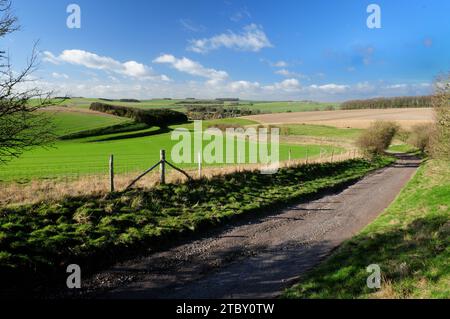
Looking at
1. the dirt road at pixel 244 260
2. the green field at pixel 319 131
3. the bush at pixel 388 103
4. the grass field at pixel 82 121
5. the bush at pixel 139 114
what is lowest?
the dirt road at pixel 244 260

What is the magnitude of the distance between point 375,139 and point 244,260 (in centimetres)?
4540

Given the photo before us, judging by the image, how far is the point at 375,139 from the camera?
160 feet

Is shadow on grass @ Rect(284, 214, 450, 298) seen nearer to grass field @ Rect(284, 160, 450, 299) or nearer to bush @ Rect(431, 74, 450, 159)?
grass field @ Rect(284, 160, 450, 299)

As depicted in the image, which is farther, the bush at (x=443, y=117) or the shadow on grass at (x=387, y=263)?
the bush at (x=443, y=117)

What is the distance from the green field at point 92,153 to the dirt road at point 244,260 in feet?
17.6

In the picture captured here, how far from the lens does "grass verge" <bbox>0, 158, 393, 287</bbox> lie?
347 inches

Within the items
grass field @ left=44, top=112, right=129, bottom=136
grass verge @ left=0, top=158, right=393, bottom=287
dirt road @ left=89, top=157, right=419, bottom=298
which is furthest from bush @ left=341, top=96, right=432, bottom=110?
dirt road @ left=89, top=157, right=419, bottom=298

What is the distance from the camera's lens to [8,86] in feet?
34.3

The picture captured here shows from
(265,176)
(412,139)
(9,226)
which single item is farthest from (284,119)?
(9,226)

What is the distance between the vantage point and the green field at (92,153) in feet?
83.1

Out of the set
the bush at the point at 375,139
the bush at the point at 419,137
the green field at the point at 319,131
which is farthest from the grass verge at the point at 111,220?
the green field at the point at 319,131

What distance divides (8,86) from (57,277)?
6357mm

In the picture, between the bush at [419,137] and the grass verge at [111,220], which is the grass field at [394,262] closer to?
the grass verge at [111,220]

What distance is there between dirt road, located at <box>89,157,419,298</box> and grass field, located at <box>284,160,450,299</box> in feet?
2.08
